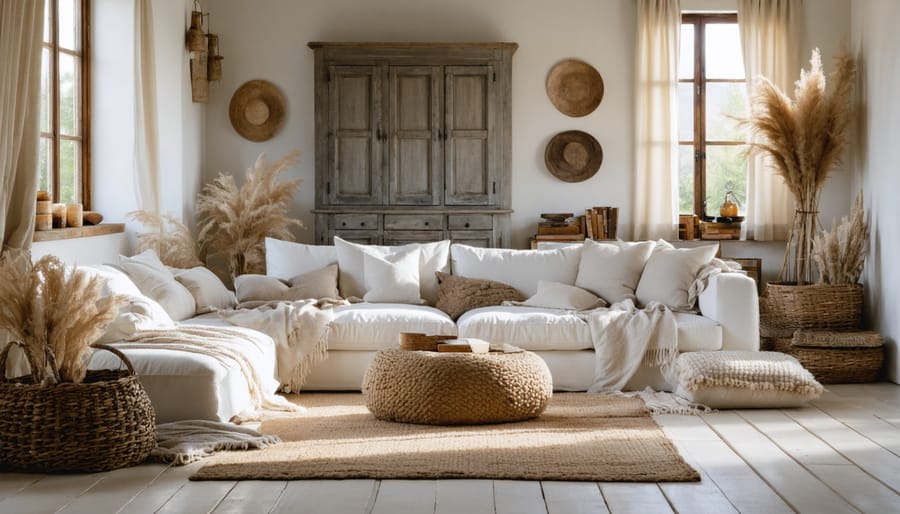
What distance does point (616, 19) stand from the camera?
8.54 meters

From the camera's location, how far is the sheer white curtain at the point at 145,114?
23.1ft

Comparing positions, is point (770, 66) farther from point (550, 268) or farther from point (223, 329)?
point (223, 329)

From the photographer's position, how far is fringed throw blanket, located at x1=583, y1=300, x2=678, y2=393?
5719 millimetres

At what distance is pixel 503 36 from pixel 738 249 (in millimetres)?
2538

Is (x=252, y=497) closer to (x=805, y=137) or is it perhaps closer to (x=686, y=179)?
(x=805, y=137)

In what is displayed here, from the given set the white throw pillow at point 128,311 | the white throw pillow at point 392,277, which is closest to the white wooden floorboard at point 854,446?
the white throw pillow at point 392,277

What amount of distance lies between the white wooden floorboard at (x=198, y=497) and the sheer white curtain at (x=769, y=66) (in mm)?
5662

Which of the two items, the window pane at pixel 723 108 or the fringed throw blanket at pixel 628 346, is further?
the window pane at pixel 723 108

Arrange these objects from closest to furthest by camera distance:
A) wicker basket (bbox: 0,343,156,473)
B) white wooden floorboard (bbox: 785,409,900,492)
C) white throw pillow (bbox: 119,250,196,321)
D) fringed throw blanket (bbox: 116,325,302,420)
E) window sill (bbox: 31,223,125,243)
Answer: wicker basket (bbox: 0,343,156,473) < white wooden floorboard (bbox: 785,409,900,492) < fringed throw blanket (bbox: 116,325,302,420) < white throw pillow (bbox: 119,250,196,321) < window sill (bbox: 31,223,125,243)

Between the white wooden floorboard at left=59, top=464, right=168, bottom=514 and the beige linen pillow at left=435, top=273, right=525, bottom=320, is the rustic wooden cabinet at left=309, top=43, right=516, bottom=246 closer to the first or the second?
the beige linen pillow at left=435, top=273, right=525, bottom=320

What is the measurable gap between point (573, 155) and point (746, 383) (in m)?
3.63

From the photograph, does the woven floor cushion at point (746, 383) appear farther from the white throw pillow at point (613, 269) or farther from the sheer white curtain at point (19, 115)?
the sheer white curtain at point (19, 115)

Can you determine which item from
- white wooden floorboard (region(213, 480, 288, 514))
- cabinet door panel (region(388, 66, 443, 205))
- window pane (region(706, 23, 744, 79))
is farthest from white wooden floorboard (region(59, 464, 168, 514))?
window pane (region(706, 23, 744, 79))

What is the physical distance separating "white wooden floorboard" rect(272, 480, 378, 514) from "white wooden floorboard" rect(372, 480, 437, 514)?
0.11ft
